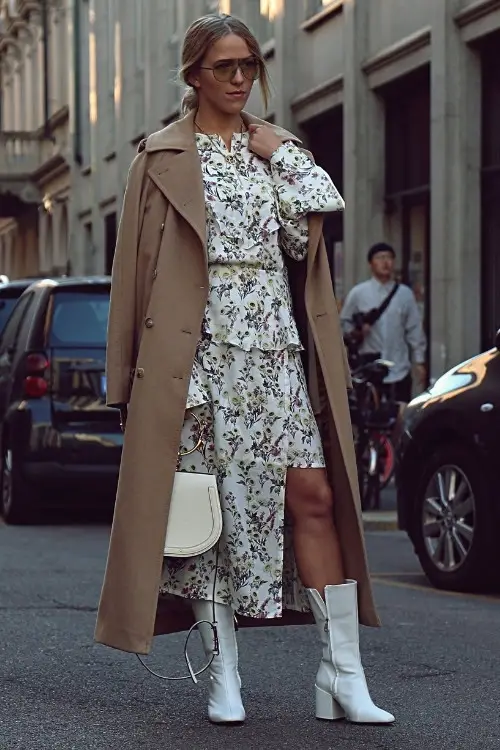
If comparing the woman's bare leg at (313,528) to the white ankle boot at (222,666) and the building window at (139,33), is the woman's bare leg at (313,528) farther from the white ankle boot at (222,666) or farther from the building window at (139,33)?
the building window at (139,33)

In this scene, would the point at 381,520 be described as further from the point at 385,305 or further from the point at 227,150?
the point at 227,150

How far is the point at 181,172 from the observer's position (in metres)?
5.25

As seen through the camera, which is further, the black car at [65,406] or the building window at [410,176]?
the building window at [410,176]

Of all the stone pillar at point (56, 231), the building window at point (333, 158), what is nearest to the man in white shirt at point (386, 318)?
the building window at point (333, 158)

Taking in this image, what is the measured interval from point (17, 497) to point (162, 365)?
26.1 ft

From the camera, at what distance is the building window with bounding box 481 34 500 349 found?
16875mm

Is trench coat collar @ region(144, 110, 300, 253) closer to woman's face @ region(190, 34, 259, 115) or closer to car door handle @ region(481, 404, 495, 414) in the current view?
woman's face @ region(190, 34, 259, 115)

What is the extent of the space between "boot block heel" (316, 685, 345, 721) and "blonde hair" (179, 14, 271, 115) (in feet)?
5.16

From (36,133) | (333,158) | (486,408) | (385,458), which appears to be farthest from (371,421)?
(36,133)

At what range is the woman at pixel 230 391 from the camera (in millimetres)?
5195

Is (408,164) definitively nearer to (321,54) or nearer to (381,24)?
(381,24)

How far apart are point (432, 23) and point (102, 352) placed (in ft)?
20.5

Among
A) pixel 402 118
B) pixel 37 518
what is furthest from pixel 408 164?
pixel 37 518

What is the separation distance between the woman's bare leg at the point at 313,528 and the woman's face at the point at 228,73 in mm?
1001
